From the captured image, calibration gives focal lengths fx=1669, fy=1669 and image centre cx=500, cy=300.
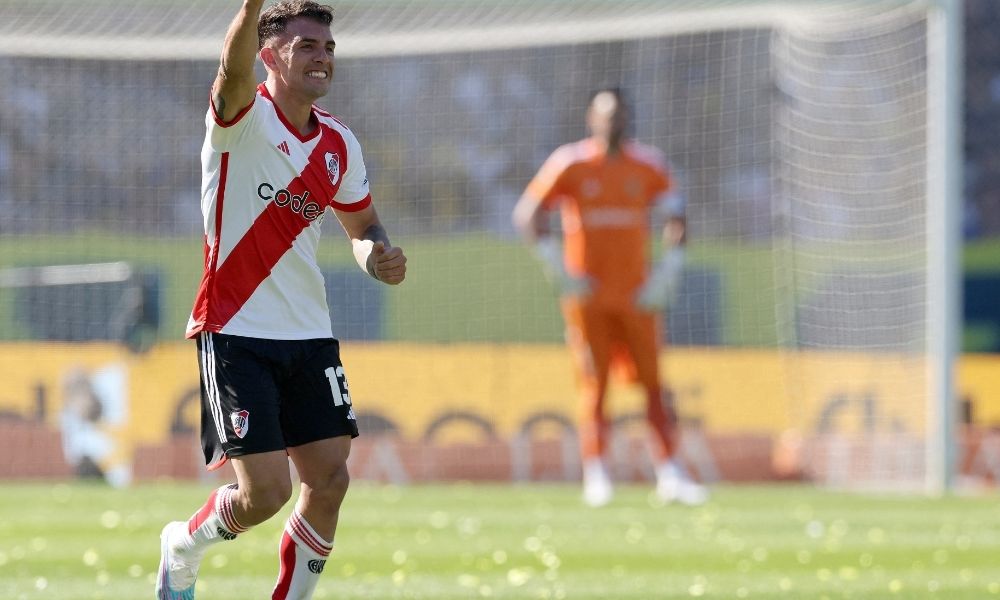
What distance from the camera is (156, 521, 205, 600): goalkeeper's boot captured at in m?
5.66

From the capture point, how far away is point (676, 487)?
11.3 metres

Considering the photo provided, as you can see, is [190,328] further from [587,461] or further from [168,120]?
[168,120]

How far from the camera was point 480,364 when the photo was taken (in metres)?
14.9

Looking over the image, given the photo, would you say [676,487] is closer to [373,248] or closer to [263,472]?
[373,248]

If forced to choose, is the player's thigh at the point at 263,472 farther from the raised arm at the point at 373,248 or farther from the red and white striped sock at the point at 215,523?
the raised arm at the point at 373,248

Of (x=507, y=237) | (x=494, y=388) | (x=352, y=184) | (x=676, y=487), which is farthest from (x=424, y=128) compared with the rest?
(x=352, y=184)

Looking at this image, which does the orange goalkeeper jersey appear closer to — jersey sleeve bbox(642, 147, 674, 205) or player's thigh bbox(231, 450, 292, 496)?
jersey sleeve bbox(642, 147, 674, 205)

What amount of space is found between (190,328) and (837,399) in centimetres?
976

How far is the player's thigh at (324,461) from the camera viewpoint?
5.51 metres

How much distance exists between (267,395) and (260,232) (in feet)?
1.77

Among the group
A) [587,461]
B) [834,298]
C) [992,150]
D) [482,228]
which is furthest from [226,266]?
[992,150]

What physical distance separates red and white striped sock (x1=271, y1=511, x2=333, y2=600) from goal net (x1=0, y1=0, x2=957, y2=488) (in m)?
7.80

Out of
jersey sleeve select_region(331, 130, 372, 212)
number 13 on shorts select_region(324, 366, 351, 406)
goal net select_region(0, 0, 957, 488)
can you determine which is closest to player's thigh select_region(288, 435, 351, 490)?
number 13 on shorts select_region(324, 366, 351, 406)

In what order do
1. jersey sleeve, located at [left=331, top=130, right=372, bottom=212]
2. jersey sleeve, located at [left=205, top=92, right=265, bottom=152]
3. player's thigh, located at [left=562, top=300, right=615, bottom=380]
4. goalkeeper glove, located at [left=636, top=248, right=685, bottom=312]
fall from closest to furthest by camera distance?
jersey sleeve, located at [left=205, top=92, right=265, bottom=152], jersey sleeve, located at [left=331, top=130, right=372, bottom=212], goalkeeper glove, located at [left=636, top=248, right=685, bottom=312], player's thigh, located at [left=562, top=300, right=615, bottom=380]
